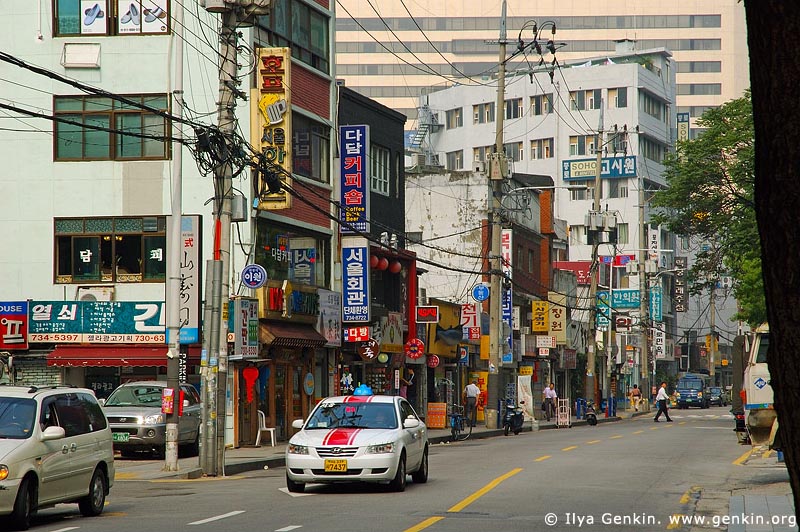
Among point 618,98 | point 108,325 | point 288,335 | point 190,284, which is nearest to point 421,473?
point 190,284

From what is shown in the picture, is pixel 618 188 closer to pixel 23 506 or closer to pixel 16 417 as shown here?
pixel 16 417

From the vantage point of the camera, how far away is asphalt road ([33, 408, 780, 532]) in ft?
47.5

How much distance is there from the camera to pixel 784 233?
438 centimetres

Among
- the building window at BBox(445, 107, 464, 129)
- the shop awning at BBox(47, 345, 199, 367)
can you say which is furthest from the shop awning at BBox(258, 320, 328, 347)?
the building window at BBox(445, 107, 464, 129)

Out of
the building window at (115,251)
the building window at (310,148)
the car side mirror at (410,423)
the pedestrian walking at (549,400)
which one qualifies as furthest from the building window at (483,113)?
the car side mirror at (410,423)

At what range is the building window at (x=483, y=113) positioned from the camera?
11681 cm

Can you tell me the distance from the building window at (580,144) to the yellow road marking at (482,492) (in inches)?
3512

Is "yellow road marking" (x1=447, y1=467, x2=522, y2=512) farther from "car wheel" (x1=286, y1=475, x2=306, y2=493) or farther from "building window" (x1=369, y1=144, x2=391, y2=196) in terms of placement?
"building window" (x1=369, y1=144, x2=391, y2=196)

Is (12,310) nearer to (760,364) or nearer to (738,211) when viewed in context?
(760,364)

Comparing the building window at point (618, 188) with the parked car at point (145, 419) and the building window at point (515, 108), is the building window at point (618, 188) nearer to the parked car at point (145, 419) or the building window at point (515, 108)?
the building window at point (515, 108)

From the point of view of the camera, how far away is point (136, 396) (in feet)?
95.0

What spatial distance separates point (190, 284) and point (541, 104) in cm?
8946

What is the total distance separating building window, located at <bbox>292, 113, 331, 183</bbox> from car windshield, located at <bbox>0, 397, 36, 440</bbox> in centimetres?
2068

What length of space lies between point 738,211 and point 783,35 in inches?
1622
